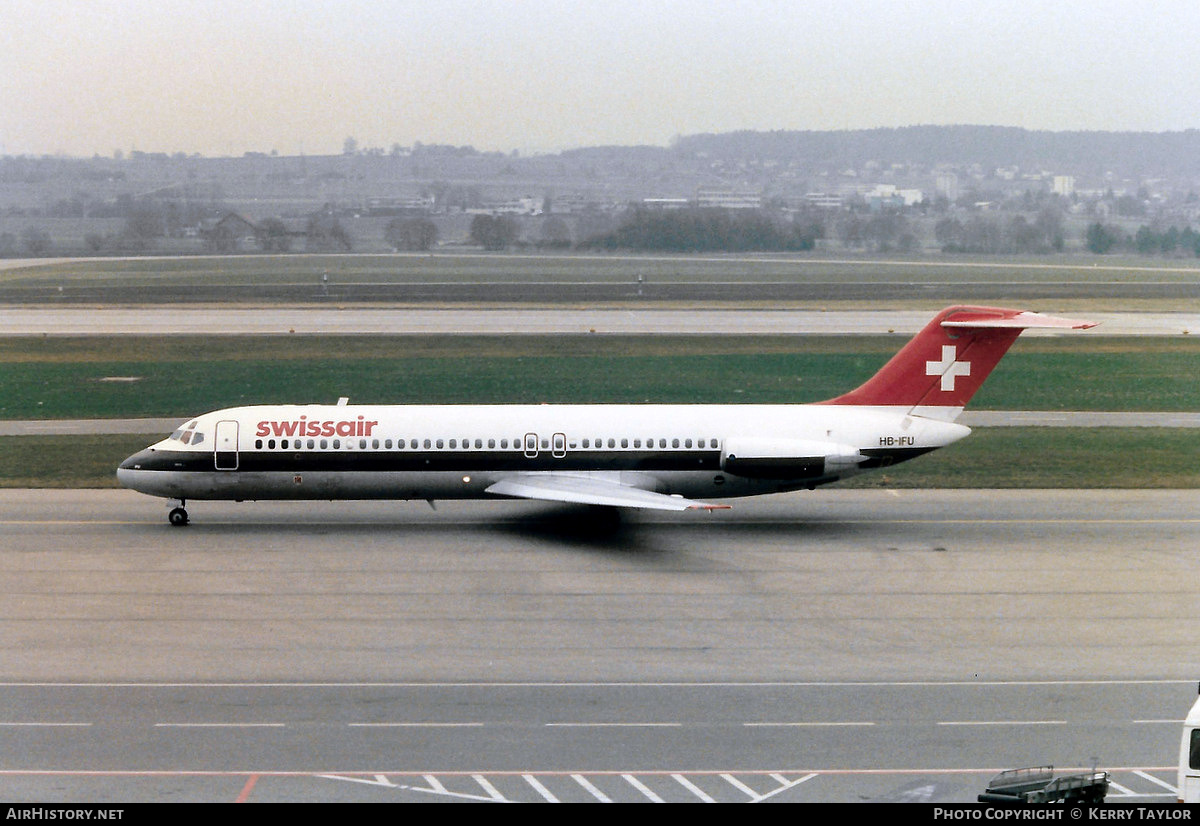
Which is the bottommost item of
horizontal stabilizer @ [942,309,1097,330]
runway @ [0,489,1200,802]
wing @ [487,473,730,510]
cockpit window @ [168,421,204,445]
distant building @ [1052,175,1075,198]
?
runway @ [0,489,1200,802]

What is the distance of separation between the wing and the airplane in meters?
0.06

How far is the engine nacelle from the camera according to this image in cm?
3288

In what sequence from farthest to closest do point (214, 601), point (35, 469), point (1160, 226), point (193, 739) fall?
point (1160, 226) → point (35, 469) → point (214, 601) → point (193, 739)

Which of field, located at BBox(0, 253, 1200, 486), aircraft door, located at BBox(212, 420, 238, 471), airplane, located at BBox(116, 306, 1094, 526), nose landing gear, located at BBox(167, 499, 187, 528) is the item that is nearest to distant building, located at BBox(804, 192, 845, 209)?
field, located at BBox(0, 253, 1200, 486)

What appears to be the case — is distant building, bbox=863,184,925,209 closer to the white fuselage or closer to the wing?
the white fuselage

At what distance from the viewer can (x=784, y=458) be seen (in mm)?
32875

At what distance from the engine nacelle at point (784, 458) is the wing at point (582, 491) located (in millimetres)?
1421

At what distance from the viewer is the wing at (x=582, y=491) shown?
30.9 meters

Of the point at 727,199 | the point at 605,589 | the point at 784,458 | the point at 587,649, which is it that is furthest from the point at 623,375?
the point at 727,199

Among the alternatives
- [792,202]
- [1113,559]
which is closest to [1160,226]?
[792,202]

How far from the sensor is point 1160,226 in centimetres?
11975

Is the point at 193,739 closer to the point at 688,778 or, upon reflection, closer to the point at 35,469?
the point at 688,778

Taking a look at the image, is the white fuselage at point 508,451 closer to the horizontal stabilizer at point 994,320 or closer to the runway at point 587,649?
the runway at point 587,649
